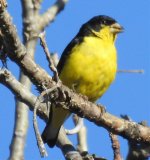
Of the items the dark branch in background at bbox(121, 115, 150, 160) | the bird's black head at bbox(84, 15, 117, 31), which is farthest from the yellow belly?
the dark branch in background at bbox(121, 115, 150, 160)

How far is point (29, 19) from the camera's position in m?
5.88

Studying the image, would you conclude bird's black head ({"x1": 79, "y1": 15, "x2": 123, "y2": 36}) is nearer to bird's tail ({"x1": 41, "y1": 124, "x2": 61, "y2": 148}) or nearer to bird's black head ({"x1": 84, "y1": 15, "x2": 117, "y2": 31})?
bird's black head ({"x1": 84, "y1": 15, "x2": 117, "y2": 31})

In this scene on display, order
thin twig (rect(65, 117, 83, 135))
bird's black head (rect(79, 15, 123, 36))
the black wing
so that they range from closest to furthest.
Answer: thin twig (rect(65, 117, 83, 135)) < the black wing < bird's black head (rect(79, 15, 123, 36))

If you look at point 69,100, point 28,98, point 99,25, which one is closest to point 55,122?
point 99,25

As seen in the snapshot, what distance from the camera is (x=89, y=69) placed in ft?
17.0

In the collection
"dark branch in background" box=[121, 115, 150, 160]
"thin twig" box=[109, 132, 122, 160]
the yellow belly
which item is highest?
the yellow belly

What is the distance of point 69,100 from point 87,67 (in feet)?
4.40

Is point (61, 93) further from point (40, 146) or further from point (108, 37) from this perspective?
point (108, 37)

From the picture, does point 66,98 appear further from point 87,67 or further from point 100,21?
point 100,21

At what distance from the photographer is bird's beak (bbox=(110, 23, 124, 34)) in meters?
5.93

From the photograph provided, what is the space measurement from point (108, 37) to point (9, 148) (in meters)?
1.88

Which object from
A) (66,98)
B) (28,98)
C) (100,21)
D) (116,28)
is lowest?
(66,98)

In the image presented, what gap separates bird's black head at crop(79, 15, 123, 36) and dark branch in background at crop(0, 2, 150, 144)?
1.82 meters

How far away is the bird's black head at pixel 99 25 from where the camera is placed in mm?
5926
